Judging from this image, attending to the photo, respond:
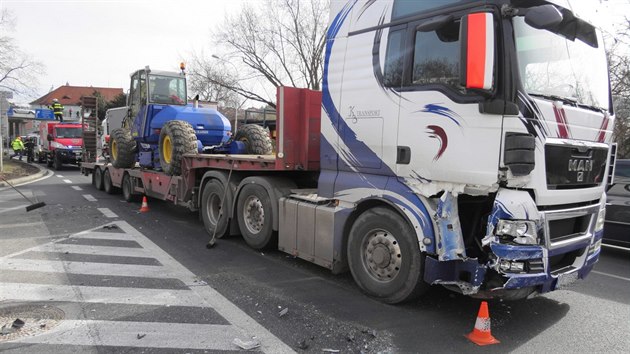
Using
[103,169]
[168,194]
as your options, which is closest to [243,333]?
[168,194]

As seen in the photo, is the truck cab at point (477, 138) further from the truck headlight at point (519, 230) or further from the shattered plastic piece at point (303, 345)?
the shattered plastic piece at point (303, 345)

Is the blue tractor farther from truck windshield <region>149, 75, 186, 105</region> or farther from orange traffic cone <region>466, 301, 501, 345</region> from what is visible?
orange traffic cone <region>466, 301, 501, 345</region>

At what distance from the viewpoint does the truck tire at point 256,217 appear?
6.77m

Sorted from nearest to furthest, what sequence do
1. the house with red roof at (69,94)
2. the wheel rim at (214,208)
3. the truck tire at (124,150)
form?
the wheel rim at (214,208) < the truck tire at (124,150) < the house with red roof at (69,94)

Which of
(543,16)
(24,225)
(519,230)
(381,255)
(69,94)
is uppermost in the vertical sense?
(69,94)

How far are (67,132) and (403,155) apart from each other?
25.2 metres

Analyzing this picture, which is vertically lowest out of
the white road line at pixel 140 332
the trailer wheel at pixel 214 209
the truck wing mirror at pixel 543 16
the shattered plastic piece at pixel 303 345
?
the white road line at pixel 140 332

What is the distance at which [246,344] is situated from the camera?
152 inches

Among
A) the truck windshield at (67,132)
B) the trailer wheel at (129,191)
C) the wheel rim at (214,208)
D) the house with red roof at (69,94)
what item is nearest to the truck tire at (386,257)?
the wheel rim at (214,208)

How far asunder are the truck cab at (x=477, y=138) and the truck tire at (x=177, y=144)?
4748 millimetres

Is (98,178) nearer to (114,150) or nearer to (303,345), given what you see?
(114,150)

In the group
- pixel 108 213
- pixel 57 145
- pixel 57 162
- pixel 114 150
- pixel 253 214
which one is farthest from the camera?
pixel 57 162

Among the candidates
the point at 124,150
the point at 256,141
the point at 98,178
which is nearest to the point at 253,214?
the point at 256,141

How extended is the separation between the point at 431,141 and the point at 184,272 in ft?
12.3
